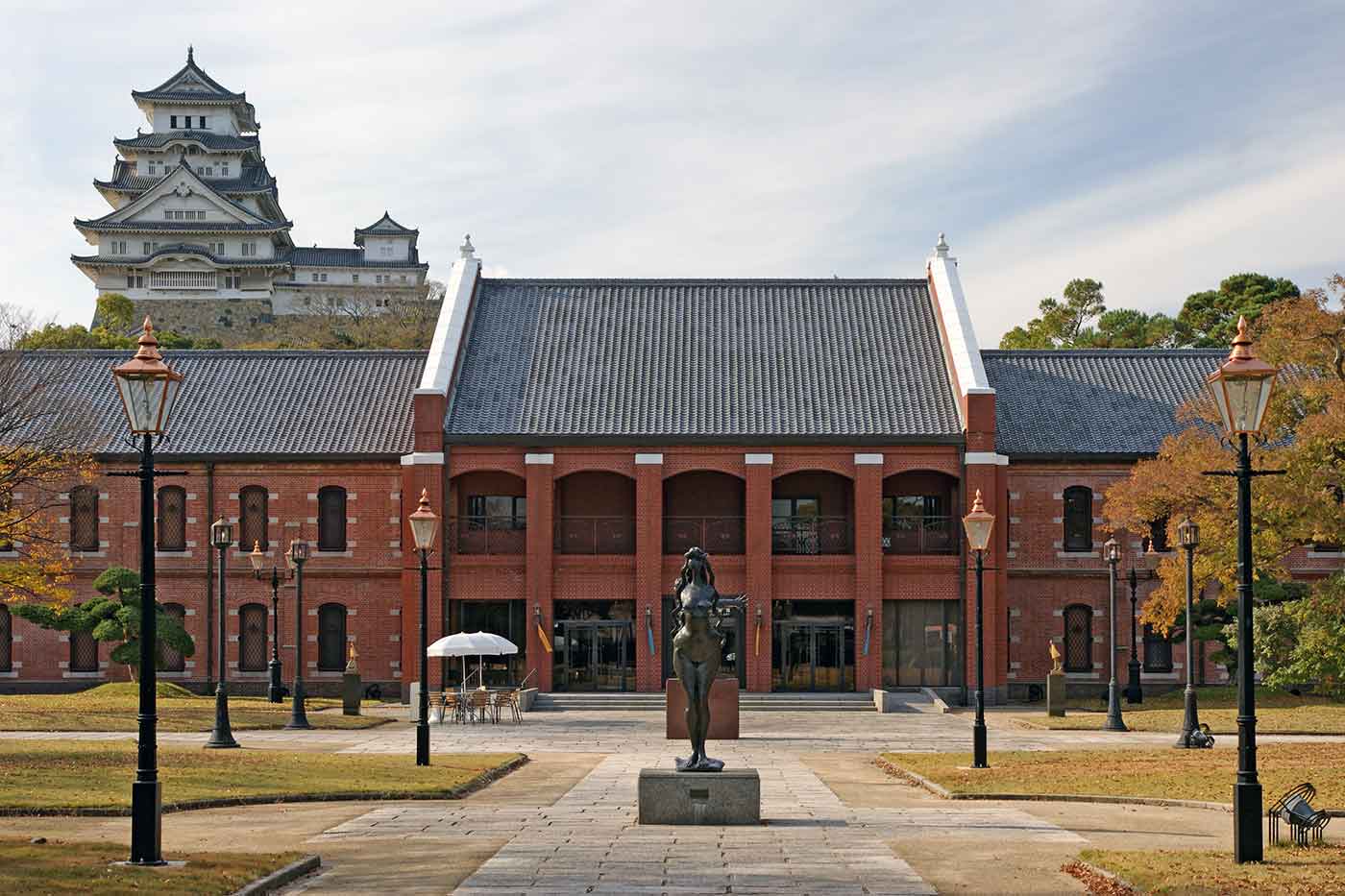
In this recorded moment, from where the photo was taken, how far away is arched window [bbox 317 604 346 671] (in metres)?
50.3

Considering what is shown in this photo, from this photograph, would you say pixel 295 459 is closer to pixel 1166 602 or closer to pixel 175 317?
pixel 1166 602

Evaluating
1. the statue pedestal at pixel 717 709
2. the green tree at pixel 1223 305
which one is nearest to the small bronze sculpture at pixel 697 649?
the statue pedestal at pixel 717 709

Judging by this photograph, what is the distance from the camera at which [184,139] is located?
378 feet

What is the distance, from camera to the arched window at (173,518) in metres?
50.5

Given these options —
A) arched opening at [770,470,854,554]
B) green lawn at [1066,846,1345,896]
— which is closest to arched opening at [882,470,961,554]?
arched opening at [770,470,854,554]

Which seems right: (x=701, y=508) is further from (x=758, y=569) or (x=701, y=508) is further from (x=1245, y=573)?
(x=1245, y=573)

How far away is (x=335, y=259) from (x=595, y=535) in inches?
3166

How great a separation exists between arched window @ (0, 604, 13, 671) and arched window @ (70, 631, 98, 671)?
1.85 m

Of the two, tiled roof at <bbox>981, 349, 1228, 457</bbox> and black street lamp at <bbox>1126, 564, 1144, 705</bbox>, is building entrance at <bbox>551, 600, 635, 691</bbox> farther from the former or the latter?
black street lamp at <bbox>1126, 564, 1144, 705</bbox>

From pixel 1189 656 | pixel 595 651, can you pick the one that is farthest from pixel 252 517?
pixel 1189 656

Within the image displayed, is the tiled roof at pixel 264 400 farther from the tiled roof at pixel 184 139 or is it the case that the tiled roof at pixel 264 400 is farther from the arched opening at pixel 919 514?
the tiled roof at pixel 184 139

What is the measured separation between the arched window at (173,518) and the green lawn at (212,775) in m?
20.4

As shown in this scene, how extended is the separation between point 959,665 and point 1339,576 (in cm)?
1818

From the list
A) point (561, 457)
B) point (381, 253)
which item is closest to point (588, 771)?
point (561, 457)
